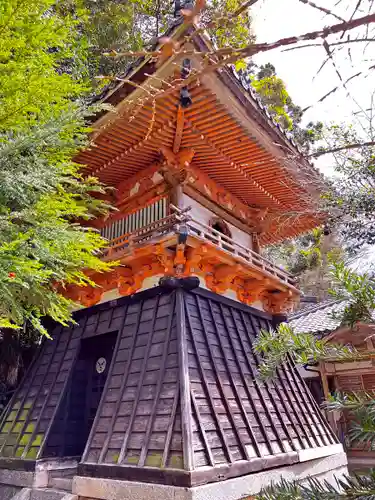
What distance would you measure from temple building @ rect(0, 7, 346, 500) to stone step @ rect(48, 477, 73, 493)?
19 mm

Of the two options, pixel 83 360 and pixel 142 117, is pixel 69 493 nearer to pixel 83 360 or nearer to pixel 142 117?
pixel 83 360

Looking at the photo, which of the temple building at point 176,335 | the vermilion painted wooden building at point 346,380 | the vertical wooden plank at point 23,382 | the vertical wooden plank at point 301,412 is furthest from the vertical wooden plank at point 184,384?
the vermilion painted wooden building at point 346,380

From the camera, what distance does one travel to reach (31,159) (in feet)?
13.4

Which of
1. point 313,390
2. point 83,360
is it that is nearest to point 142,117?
point 83,360

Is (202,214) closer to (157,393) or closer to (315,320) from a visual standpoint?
(157,393)

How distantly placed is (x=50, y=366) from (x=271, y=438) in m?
3.99

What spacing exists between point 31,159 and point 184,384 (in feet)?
10.5

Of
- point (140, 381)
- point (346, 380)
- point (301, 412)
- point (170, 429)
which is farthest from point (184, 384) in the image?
point (346, 380)

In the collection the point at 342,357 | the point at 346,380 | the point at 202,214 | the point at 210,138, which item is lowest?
the point at 342,357

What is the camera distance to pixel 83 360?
22.1ft

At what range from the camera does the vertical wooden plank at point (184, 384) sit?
4031 millimetres

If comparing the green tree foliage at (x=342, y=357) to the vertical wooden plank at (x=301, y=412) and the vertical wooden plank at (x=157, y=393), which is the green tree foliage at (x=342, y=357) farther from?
the vertical wooden plank at (x=301, y=412)

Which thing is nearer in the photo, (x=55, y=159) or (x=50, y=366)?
(x=55, y=159)

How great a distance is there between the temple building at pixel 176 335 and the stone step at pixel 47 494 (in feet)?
0.09
